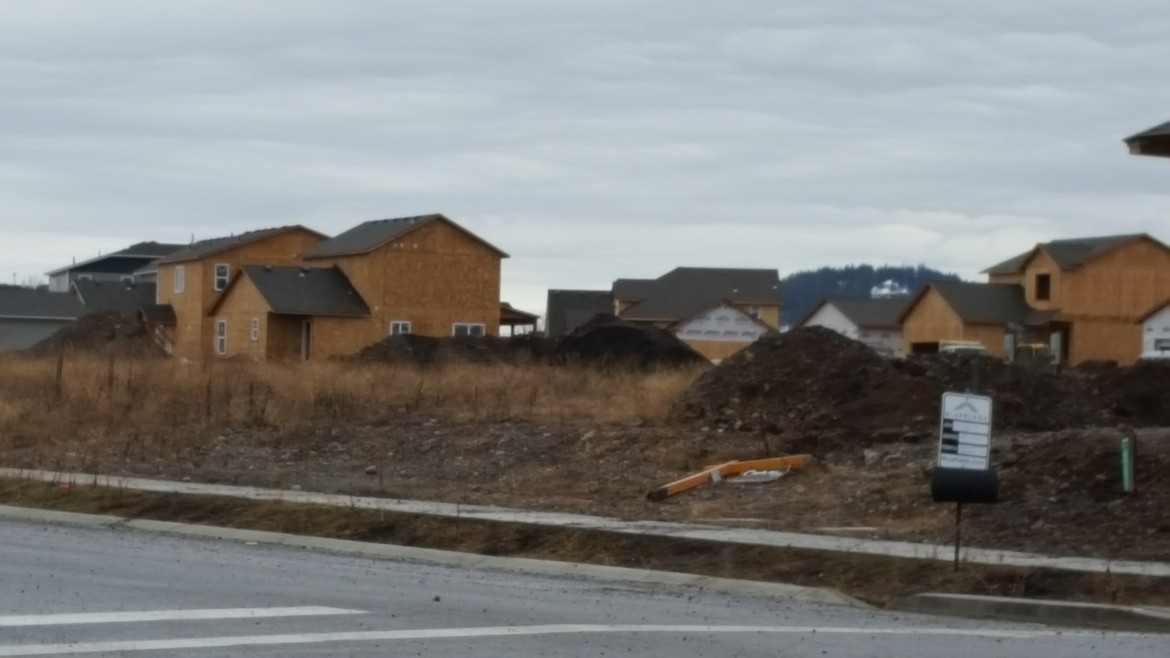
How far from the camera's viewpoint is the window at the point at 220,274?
262ft

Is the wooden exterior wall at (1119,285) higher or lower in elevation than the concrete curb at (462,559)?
higher

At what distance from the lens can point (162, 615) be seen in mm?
11344

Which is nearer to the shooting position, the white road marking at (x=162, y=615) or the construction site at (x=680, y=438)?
the white road marking at (x=162, y=615)

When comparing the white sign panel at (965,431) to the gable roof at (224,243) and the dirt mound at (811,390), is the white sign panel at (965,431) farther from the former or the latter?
the gable roof at (224,243)

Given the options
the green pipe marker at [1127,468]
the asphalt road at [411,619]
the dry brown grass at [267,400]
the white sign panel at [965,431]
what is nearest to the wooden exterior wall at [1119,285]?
the dry brown grass at [267,400]

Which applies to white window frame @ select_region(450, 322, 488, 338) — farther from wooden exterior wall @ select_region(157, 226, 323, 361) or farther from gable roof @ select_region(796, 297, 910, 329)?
gable roof @ select_region(796, 297, 910, 329)

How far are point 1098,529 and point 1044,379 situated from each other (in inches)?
717

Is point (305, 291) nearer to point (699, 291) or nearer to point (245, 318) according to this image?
point (245, 318)

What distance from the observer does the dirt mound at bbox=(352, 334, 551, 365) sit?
5875cm

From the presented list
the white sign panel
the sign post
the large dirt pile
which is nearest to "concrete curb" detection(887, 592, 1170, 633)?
the sign post

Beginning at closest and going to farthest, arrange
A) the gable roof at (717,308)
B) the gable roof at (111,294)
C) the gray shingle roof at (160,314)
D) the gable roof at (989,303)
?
the gray shingle roof at (160,314) → the gable roof at (989,303) → the gable roof at (717,308) → the gable roof at (111,294)

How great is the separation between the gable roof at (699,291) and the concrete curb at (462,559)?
280 feet

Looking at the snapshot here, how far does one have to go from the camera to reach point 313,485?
24.2m

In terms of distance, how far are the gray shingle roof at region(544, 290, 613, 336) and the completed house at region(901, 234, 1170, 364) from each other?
3084cm
